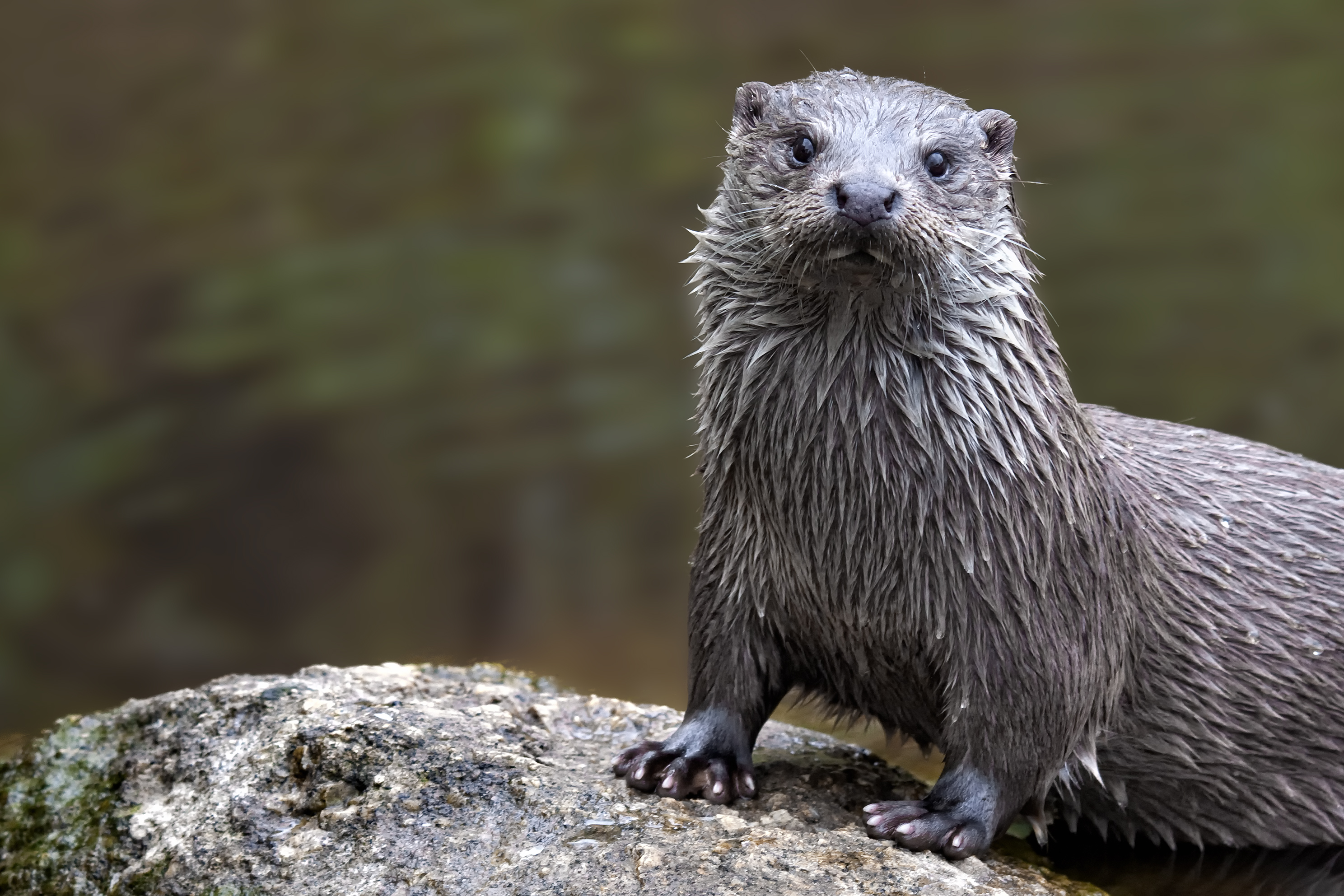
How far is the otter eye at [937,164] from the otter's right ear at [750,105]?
1.27 ft

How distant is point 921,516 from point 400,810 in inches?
47.2

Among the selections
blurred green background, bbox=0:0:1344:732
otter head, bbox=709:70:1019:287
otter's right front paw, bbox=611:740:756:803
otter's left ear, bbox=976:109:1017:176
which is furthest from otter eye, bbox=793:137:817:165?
blurred green background, bbox=0:0:1344:732

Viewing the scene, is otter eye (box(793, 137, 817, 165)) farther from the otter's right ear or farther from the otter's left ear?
the otter's left ear

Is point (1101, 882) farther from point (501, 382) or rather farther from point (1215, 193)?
point (1215, 193)

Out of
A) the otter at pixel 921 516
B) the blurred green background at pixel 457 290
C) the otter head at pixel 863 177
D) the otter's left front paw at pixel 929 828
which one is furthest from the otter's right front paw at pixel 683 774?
the blurred green background at pixel 457 290

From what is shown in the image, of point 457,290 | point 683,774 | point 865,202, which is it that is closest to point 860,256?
point 865,202

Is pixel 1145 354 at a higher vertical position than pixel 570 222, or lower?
lower

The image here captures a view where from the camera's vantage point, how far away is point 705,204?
7.86 meters

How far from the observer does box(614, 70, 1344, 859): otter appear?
9.17 feet

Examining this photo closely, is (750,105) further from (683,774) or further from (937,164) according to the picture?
(683,774)

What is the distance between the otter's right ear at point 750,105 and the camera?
297cm

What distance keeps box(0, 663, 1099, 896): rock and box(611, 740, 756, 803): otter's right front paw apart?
36 millimetres

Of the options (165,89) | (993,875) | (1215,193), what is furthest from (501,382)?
(993,875)

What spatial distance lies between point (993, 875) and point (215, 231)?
5.70 meters
